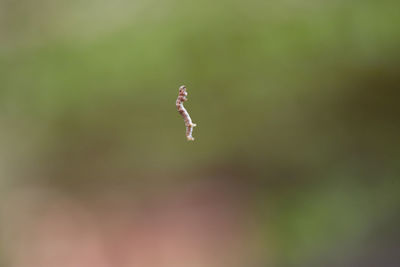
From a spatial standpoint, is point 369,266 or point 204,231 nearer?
point 369,266

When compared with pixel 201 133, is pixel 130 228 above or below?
below

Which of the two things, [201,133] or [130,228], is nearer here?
[130,228]

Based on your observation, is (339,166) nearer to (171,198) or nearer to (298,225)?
(298,225)

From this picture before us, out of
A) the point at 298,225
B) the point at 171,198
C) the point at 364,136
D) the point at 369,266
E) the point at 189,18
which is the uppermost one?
the point at 189,18

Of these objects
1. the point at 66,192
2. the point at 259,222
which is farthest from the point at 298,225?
the point at 66,192
